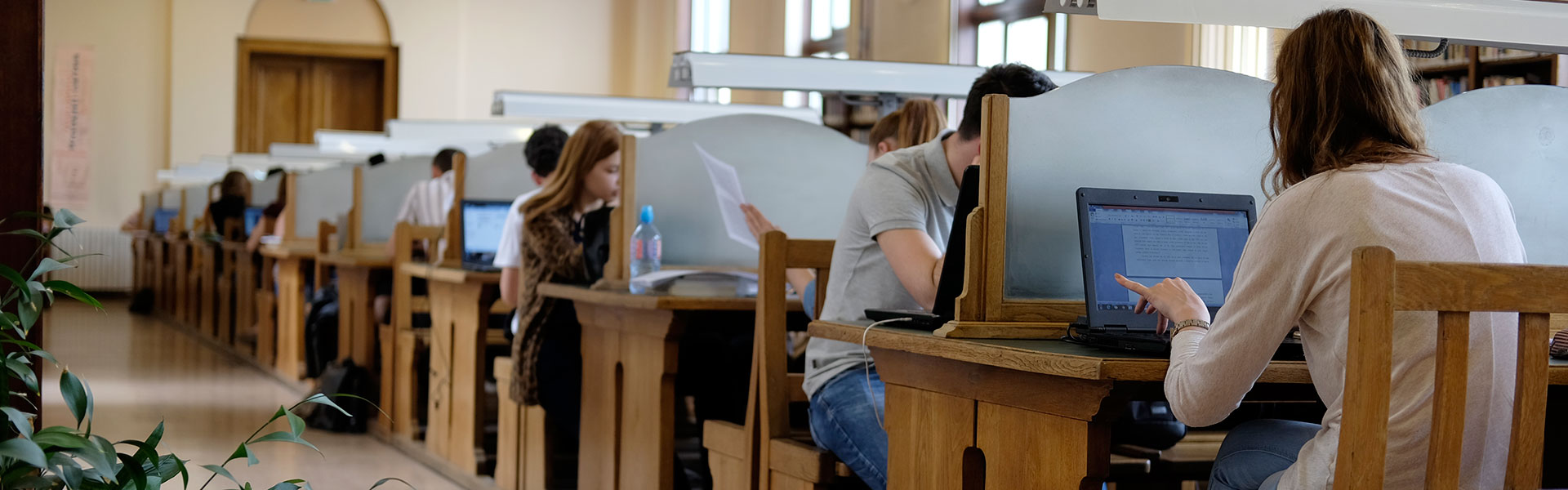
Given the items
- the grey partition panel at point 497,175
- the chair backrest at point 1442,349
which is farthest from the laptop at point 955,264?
the grey partition panel at point 497,175

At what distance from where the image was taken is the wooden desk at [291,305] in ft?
20.8

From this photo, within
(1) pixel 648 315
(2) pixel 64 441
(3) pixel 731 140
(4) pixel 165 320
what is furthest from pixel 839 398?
(4) pixel 165 320

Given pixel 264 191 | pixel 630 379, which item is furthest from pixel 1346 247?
pixel 264 191

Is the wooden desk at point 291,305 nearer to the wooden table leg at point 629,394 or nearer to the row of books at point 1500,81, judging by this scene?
the wooden table leg at point 629,394

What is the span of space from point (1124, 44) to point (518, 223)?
11.1ft

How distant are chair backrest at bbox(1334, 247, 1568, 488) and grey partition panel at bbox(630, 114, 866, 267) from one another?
7.40ft

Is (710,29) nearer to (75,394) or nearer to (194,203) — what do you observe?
(194,203)

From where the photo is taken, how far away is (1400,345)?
Answer: 1.36 metres

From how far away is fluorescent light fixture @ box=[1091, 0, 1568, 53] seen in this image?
2139mm

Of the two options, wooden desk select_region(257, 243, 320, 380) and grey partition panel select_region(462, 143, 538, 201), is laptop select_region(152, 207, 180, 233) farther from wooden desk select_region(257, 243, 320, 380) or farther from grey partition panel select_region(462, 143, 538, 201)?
grey partition panel select_region(462, 143, 538, 201)

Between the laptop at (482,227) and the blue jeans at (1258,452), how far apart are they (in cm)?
328

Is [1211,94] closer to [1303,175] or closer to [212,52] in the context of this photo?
[1303,175]

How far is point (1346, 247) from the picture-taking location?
1.39 m

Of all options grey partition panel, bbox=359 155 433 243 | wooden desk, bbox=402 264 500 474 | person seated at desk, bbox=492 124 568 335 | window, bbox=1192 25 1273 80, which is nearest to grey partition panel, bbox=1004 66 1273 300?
person seated at desk, bbox=492 124 568 335
